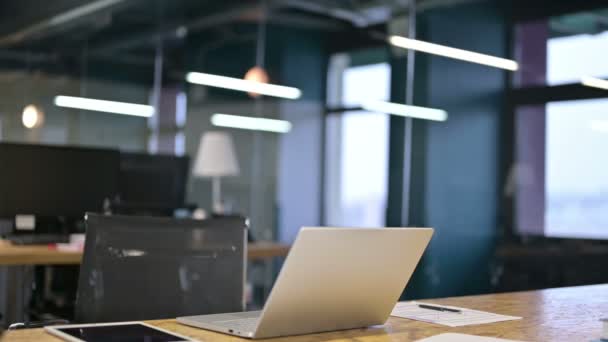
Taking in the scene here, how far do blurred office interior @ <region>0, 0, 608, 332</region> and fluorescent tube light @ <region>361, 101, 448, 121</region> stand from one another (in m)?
0.03

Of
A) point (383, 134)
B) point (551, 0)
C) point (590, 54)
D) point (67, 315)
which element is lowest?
point (67, 315)

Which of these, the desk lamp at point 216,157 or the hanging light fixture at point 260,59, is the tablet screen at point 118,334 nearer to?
the desk lamp at point 216,157

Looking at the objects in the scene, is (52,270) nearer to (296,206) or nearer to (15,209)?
(15,209)

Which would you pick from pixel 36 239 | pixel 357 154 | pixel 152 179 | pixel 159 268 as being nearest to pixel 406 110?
pixel 357 154

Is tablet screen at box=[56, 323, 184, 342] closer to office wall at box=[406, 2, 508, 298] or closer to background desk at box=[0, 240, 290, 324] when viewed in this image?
background desk at box=[0, 240, 290, 324]

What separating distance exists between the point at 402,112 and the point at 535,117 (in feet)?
3.79

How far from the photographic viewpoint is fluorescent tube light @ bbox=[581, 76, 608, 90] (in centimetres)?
519

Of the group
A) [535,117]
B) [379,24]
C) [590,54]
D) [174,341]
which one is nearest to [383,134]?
[379,24]

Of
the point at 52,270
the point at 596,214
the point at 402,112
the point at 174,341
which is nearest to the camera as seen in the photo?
the point at 174,341

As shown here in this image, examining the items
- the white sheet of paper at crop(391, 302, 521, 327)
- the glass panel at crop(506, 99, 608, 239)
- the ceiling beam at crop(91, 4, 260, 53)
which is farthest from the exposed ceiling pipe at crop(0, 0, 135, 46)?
the white sheet of paper at crop(391, 302, 521, 327)

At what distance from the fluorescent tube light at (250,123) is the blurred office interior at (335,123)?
0.01m

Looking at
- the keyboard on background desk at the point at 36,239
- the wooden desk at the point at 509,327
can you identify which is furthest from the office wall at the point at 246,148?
the wooden desk at the point at 509,327

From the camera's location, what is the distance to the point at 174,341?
5.30ft

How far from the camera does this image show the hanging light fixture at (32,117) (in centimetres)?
736
